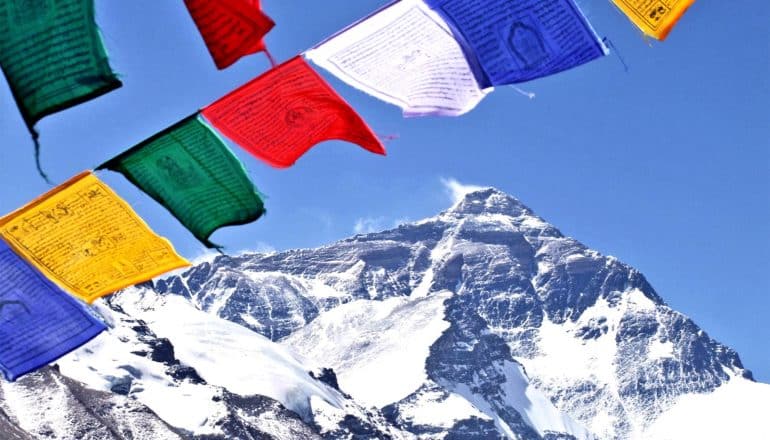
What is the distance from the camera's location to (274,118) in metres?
17.3

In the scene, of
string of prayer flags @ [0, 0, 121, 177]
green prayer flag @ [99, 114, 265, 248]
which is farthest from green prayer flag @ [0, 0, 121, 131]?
green prayer flag @ [99, 114, 265, 248]

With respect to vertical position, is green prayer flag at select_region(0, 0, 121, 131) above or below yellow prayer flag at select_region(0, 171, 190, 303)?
above

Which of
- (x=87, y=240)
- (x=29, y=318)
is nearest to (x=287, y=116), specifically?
(x=87, y=240)

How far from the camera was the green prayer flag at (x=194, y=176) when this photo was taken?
1731 centimetres

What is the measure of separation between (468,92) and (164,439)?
559 ft

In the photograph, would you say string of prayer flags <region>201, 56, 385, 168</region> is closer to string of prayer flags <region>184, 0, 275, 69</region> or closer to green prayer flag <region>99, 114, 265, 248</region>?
green prayer flag <region>99, 114, 265, 248</region>

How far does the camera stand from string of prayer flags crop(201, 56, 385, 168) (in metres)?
17.0

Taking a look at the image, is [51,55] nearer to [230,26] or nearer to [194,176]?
[230,26]

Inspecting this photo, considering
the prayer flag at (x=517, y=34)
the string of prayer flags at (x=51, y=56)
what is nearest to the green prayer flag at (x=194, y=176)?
the string of prayer flags at (x=51, y=56)

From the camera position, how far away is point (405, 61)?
16312 millimetres

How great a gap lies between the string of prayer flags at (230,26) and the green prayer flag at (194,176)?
192cm

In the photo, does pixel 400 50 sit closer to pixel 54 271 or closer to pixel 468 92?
pixel 468 92

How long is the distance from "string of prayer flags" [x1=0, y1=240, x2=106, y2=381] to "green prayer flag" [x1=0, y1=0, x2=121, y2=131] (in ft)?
11.6

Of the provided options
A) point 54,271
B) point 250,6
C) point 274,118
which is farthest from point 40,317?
point 250,6
